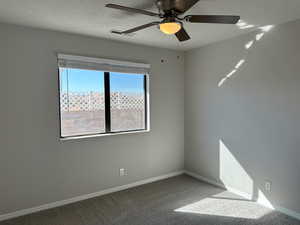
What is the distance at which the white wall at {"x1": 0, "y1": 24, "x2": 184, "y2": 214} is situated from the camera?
2.46 meters

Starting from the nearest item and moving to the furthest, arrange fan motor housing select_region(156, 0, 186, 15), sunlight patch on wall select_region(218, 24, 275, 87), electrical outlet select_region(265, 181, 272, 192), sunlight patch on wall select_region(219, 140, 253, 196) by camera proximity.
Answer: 1. fan motor housing select_region(156, 0, 186, 15)
2. sunlight patch on wall select_region(218, 24, 275, 87)
3. electrical outlet select_region(265, 181, 272, 192)
4. sunlight patch on wall select_region(219, 140, 253, 196)

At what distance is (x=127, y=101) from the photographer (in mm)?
3420

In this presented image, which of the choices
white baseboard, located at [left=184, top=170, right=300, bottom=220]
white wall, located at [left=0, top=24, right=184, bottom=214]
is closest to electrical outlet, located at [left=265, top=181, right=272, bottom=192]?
white baseboard, located at [left=184, top=170, right=300, bottom=220]

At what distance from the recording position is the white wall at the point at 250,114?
2494 millimetres

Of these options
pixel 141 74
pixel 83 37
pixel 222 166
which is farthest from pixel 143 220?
pixel 83 37

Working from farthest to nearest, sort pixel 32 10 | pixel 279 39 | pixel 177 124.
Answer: pixel 177 124 < pixel 279 39 < pixel 32 10

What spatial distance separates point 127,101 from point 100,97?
48 centimetres

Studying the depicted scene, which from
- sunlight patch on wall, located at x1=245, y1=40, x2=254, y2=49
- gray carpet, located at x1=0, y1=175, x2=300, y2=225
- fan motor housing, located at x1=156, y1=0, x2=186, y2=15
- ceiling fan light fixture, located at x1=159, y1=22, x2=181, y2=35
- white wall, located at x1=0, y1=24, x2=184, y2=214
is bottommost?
gray carpet, located at x1=0, y1=175, x2=300, y2=225

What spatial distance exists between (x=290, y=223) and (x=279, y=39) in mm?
2223

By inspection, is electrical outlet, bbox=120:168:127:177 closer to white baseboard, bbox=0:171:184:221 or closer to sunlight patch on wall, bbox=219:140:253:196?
white baseboard, bbox=0:171:184:221

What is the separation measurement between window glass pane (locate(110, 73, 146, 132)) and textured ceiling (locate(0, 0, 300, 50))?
74 centimetres

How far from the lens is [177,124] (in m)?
3.95

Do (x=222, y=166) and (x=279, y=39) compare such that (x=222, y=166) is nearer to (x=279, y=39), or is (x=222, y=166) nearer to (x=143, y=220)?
(x=143, y=220)

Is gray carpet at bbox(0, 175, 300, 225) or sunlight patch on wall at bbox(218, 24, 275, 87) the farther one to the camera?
sunlight patch on wall at bbox(218, 24, 275, 87)
